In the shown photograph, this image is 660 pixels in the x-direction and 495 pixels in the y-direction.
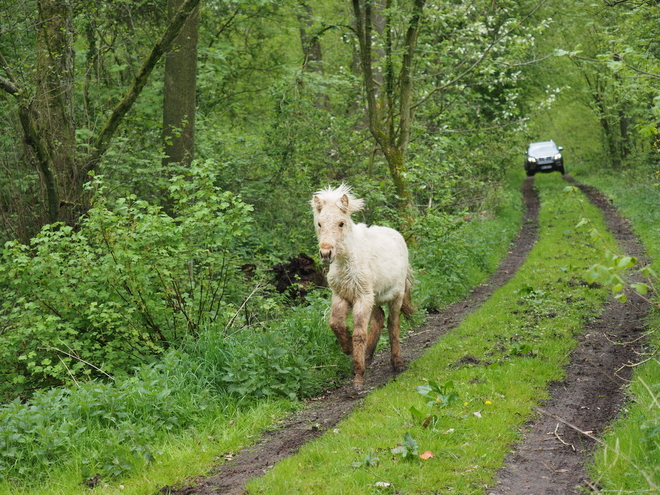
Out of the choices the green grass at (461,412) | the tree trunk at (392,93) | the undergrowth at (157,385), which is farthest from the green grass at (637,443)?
the tree trunk at (392,93)

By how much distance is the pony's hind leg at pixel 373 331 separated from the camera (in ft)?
27.8

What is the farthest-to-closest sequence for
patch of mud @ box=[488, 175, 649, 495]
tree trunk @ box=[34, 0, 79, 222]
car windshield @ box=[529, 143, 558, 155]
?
car windshield @ box=[529, 143, 558, 155] → tree trunk @ box=[34, 0, 79, 222] → patch of mud @ box=[488, 175, 649, 495]

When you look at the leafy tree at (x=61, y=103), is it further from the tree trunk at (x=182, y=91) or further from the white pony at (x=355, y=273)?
the white pony at (x=355, y=273)

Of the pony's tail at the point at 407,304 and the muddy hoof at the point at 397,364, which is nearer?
the muddy hoof at the point at 397,364

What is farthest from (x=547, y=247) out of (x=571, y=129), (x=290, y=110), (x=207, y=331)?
(x=571, y=129)

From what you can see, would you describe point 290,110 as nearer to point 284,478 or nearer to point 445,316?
point 445,316

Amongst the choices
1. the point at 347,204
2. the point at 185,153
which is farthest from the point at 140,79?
the point at 347,204

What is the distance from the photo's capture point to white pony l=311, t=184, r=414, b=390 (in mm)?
7375

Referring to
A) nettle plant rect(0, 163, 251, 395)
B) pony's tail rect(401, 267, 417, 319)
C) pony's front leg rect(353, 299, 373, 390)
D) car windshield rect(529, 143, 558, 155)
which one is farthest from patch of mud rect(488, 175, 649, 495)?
car windshield rect(529, 143, 558, 155)

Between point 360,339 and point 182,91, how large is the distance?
303 inches

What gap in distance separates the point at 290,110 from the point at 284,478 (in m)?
11.5

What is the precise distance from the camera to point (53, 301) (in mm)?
7953

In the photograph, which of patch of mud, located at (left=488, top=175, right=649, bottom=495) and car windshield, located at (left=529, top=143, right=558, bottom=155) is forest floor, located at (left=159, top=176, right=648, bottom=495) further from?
car windshield, located at (left=529, top=143, right=558, bottom=155)

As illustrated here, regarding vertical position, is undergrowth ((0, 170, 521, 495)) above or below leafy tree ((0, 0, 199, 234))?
below
